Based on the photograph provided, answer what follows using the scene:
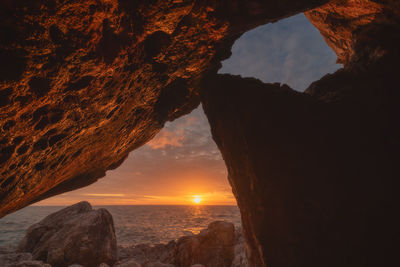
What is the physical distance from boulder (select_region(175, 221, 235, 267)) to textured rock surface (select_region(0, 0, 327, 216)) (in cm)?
897

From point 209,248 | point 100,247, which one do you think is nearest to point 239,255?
point 209,248

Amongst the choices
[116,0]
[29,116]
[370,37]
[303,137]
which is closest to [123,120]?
Result: [29,116]

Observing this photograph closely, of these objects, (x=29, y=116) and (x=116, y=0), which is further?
(x=29, y=116)

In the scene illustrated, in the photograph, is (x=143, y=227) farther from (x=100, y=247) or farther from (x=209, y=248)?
(x=209, y=248)

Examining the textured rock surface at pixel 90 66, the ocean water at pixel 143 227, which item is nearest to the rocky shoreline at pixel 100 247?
the textured rock surface at pixel 90 66

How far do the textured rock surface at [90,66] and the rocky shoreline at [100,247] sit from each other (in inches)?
281

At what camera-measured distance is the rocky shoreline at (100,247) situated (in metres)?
10.3

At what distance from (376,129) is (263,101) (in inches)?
135

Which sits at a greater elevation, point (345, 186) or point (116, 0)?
point (116, 0)

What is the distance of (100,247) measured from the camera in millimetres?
10906

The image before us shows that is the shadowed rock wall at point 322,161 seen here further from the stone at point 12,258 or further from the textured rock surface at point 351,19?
the stone at point 12,258

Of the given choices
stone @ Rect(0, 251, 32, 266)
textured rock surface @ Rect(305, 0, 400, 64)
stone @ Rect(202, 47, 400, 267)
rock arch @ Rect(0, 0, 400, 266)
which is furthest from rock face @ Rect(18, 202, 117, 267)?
textured rock surface @ Rect(305, 0, 400, 64)

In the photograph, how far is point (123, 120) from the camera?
6488 mm

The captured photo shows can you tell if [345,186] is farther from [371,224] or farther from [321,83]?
→ [321,83]
